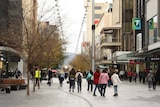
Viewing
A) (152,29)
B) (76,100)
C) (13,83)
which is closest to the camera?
(76,100)

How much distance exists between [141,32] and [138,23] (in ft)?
4.84

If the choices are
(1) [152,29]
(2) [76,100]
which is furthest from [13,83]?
(1) [152,29]

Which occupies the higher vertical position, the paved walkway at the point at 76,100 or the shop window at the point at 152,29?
the shop window at the point at 152,29

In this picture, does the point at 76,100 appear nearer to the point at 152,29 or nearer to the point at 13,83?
the point at 13,83

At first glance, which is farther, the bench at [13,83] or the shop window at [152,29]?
the shop window at [152,29]

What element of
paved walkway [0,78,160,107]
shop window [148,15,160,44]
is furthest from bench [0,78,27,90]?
shop window [148,15,160,44]

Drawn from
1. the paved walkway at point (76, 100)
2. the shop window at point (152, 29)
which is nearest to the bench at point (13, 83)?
the paved walkway at point (76, 100)

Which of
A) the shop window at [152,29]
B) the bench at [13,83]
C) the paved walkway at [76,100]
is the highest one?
the shop window at [152,29]

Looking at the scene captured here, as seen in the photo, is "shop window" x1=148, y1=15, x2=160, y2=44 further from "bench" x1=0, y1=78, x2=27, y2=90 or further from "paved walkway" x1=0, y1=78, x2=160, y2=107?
"paved walkway" x1=0, y1=78, x2=160, y2=107

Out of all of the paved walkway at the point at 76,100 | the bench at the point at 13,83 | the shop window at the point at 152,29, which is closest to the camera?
the paved walkway at the point at 76,100

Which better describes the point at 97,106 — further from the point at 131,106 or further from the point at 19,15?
the point at 19,15

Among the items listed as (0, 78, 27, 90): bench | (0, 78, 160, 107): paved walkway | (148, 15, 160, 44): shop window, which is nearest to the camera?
(0, 78, 160, 107): paved walkway

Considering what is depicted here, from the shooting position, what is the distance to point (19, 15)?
28.5 meters

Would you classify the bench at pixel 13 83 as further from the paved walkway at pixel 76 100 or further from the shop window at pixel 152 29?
the shop window at pixel 152 29
